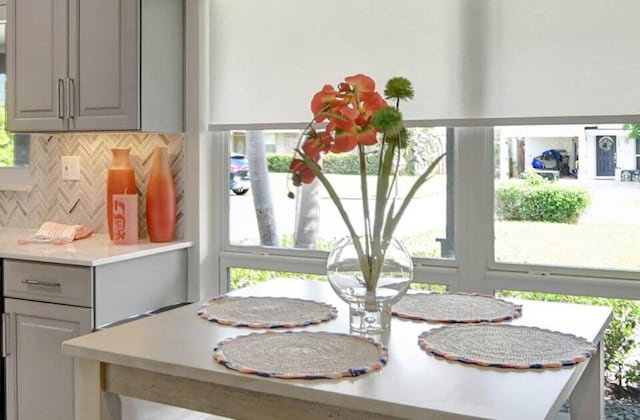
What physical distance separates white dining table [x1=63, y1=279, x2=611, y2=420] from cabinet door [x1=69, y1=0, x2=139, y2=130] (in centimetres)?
141

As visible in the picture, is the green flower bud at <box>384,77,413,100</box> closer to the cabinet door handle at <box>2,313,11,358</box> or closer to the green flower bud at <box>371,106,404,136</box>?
the green flower bud at <box>371,106,404,136</box>

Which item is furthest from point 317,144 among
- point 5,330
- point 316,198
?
point 5,330

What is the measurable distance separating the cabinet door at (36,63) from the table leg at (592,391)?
94.9 inches

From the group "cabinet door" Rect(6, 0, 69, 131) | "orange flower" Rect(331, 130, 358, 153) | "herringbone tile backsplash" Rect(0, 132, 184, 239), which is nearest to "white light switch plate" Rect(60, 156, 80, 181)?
"herringbone tile backsplash" Rect(0, 132, 184, 239)

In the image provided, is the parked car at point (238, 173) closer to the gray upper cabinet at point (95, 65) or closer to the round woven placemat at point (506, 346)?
the gray upper cabinet at point (95, 65)

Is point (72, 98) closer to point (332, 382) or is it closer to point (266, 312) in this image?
point (266, 312)

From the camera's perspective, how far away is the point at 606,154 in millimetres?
2422

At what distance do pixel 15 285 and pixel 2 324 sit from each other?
0.19m

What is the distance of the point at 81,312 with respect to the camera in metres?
2.61

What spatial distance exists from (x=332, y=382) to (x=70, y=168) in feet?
8.52

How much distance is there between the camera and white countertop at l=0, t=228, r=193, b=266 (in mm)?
2627

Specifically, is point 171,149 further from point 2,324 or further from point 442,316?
point 442,316

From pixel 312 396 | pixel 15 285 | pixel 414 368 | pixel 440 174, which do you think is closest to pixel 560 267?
pixel 440 174

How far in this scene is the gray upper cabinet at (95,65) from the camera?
285cm
